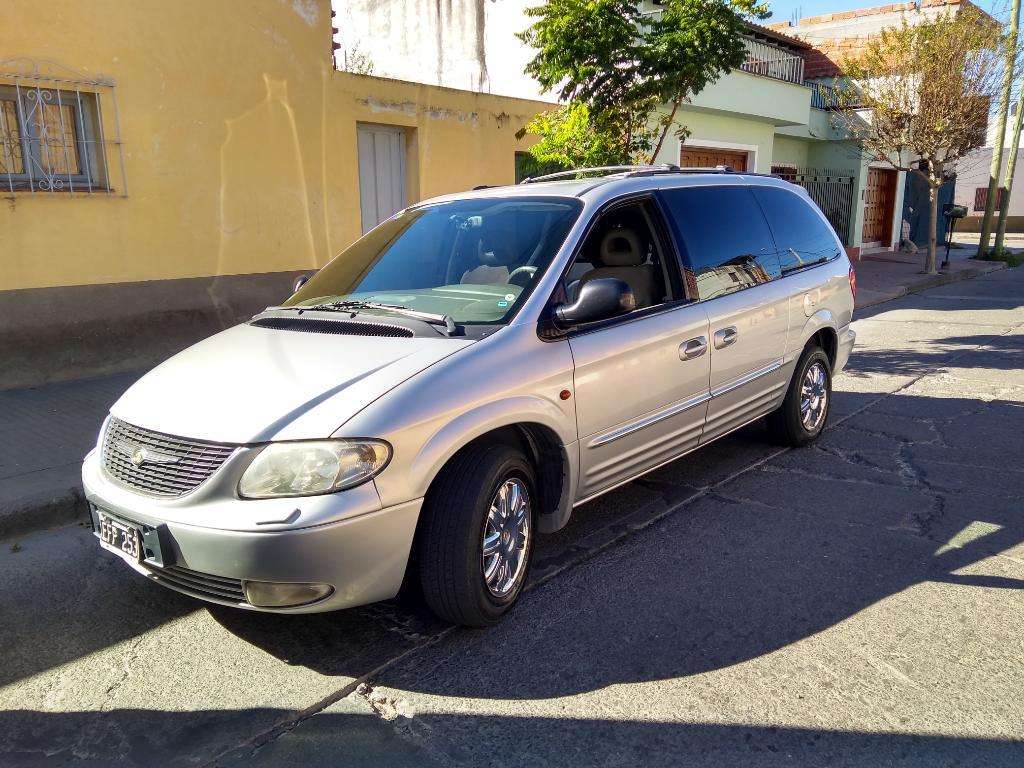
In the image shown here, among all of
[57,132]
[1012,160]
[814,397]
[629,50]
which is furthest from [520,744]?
[1012,160]

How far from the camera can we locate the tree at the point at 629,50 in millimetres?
7781

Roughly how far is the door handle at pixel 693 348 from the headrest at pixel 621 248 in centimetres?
50

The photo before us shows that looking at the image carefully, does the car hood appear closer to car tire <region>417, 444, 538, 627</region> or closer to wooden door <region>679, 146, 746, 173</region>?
car tire <region>417, 444, 538, 627</region>

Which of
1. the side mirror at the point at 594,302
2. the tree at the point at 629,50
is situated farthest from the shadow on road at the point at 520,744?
the tree at the point at 629,50

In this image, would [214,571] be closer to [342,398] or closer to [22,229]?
[342,398]

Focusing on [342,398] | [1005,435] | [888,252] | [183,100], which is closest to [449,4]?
[183,100]

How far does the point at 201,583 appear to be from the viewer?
3031 millimetres

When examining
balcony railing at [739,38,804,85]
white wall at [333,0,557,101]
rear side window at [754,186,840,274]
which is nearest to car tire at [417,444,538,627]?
rear side window at [754,186,840,274]

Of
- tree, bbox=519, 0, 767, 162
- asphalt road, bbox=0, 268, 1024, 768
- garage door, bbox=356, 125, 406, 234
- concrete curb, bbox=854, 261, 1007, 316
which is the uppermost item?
tree, bbox=519, 0, 767, 162

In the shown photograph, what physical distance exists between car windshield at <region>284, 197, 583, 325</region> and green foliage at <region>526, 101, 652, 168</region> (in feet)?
12.5

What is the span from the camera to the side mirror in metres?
3.62

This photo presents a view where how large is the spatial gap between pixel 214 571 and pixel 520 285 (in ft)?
5.94

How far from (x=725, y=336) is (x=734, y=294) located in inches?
11.8

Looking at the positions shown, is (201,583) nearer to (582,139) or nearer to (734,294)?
(734,294)
